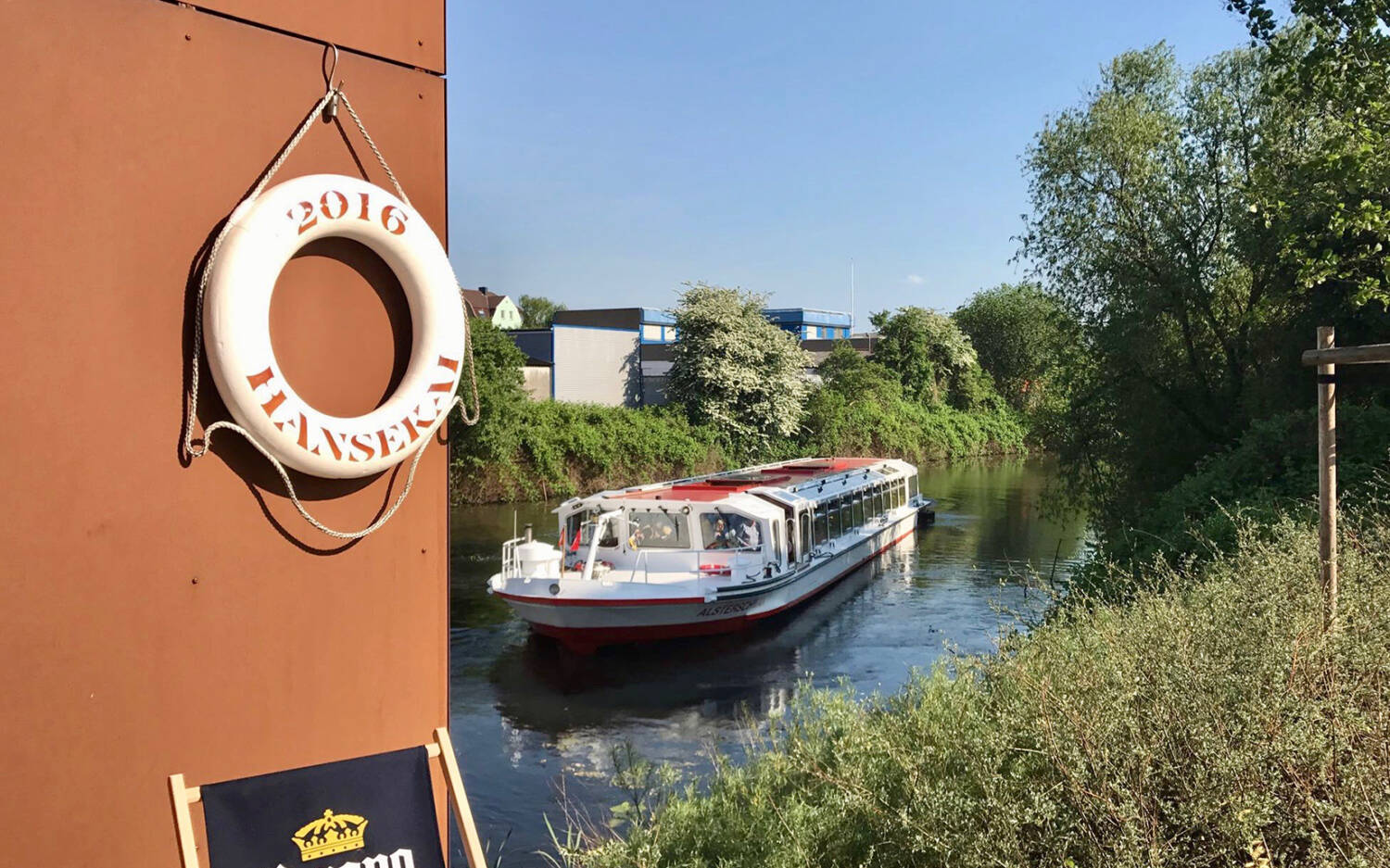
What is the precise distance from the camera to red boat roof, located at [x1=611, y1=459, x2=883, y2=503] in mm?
17969

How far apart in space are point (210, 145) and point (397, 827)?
2.36 meters

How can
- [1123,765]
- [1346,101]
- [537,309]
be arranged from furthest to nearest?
[537,309] → [1346,101] → [1123,765]

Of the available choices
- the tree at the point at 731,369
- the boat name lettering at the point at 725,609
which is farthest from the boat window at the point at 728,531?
the tree at the point at 731,369

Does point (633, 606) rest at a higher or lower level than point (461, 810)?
lower

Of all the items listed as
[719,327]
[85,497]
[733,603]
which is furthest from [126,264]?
[719,327]

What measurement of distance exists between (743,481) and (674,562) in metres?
4.12

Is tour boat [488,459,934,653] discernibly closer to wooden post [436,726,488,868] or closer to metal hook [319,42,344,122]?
wooden post [436,726,488,868]

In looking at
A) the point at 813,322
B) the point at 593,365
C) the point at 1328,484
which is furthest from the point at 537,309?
the point at 1328,484

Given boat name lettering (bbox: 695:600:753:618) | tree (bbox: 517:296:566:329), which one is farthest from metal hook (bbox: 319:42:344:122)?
tree (bbox: 517:296:566:329)

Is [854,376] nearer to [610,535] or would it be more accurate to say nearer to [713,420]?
[713,420]

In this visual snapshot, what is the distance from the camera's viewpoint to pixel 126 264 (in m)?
3.22

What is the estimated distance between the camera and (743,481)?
68.6 ft

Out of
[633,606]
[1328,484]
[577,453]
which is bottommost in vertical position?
[633,606]

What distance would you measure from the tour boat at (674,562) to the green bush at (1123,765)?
31.8ft
